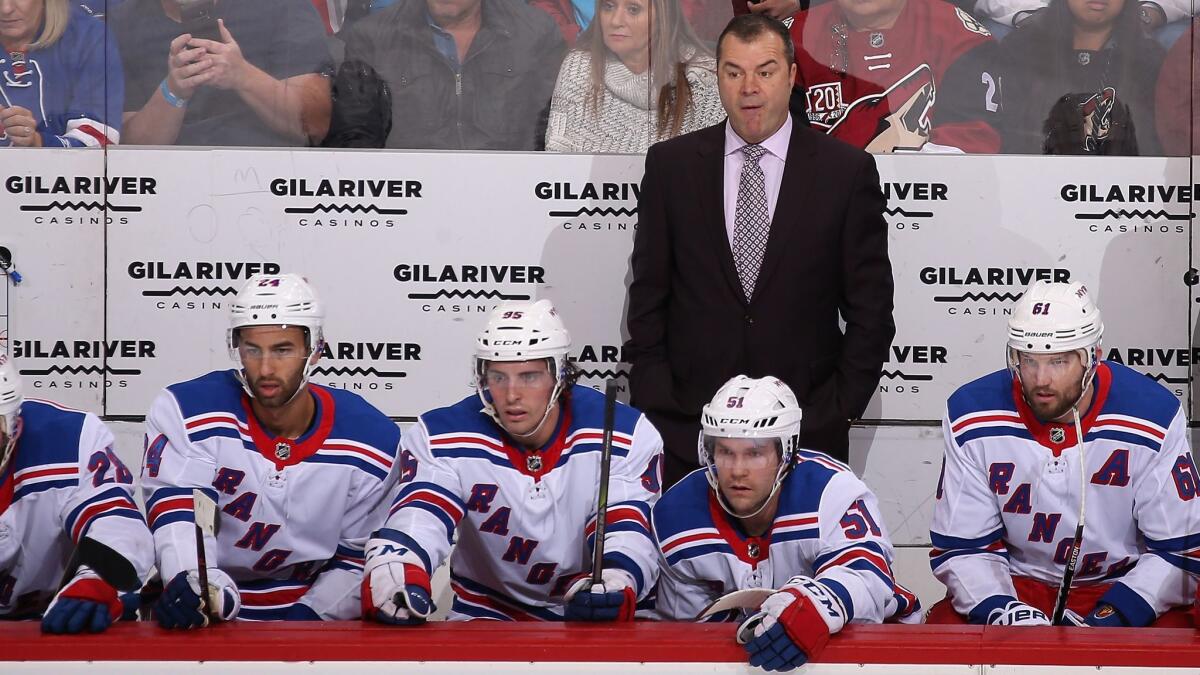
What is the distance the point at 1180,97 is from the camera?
483 centimetres

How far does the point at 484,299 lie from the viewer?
4891 millimetres

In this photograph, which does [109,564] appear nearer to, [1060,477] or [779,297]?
[779,297]

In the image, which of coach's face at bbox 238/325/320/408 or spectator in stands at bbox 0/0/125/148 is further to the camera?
spectator in stands at bbox 0/0/125/148

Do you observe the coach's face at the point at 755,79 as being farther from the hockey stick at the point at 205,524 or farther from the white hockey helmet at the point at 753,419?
the hockey stick at the point at 205,524

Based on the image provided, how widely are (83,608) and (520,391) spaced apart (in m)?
1.11

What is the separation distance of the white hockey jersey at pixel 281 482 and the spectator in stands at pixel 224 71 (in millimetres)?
1417

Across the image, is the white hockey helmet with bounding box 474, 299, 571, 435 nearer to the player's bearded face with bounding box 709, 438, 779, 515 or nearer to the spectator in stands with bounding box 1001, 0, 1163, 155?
the player's bearded face with bounding box 709, 438, 779, 515

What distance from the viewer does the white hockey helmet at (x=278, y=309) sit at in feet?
11.5

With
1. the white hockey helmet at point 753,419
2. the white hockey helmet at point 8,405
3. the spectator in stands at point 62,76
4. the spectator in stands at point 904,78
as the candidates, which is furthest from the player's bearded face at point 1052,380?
the spectator in stands at point 62,76

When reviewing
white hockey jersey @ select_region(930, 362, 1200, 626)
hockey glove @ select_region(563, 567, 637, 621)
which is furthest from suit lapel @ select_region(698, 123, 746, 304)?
hockey glove @ select_region(563, 567, 637, 621)

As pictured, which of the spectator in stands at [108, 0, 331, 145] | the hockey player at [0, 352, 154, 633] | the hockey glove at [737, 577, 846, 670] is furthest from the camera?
the spectator in stands at [108, 0, 331, 145]

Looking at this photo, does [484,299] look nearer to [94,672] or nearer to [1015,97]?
[1015,97]

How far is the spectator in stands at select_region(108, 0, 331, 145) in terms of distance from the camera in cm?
482

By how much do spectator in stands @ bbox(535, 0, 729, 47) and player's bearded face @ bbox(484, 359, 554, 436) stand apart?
1.79 metres
